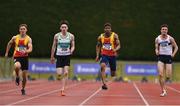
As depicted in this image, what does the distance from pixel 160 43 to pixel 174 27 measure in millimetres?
25191

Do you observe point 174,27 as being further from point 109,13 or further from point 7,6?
point 7,6

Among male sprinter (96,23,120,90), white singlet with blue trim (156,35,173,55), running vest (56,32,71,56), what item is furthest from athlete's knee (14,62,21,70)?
white singlet with blue trim (156,35,173,55)

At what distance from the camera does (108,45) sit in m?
20.1

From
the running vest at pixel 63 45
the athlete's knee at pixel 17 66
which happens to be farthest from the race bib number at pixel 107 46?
the athlete's knee at pixel 17 66

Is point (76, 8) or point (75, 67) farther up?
point (76, 8)

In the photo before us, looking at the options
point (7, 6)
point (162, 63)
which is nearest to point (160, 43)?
point (162, 63)

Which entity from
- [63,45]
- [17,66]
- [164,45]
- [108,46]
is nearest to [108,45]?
[108,46]

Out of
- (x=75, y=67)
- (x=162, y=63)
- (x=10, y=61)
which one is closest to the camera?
(x=162, y=63)

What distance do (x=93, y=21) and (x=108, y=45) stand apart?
905 inches

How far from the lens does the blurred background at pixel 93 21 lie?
1683 inches

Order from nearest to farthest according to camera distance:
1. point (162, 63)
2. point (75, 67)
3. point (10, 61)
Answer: point (162, 63), point (10, 61), point (75, 67)

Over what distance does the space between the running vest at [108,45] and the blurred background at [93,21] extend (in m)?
22.1

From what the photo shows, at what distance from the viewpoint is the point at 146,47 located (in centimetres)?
4312

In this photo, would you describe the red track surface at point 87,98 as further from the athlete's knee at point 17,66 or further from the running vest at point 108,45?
the running vest at point 108,45
